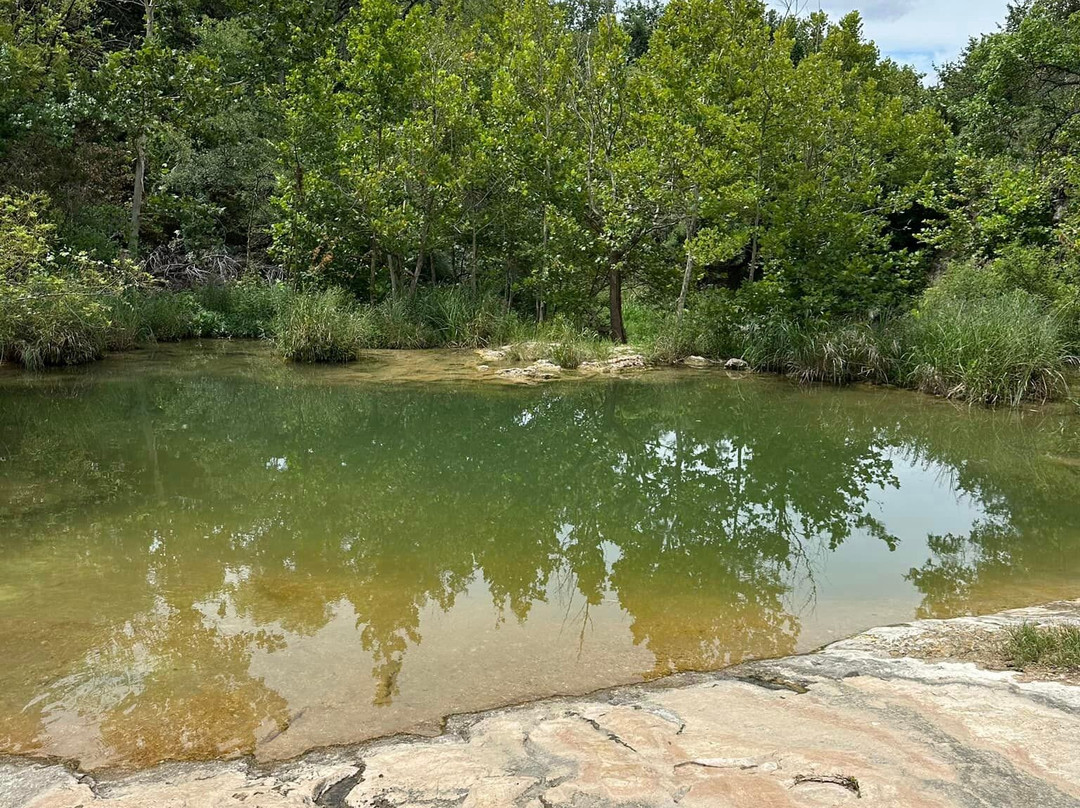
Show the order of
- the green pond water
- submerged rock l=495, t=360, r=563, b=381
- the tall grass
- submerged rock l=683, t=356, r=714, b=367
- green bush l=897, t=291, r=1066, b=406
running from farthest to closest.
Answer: submerged rock l=683, t=356, r=714, b=367 → submerged rock l=495, t=360, r=563, b=381 → the tall grass → green bush l=897, t=291, r=1066, b=406 → the green pond water

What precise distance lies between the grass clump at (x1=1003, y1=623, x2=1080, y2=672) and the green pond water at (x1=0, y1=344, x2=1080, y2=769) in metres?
0.93

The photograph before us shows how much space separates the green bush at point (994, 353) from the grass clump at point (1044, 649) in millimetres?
8268

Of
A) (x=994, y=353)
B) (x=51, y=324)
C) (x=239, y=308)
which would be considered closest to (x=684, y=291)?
(x=994, y=353)

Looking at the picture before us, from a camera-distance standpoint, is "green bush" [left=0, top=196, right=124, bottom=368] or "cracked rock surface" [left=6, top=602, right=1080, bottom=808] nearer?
"cracked rock surface" [left=6, top=602, right=1080, bottom=808]

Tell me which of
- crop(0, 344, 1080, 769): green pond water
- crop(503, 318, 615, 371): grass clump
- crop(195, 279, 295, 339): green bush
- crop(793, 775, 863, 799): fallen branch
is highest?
crop(195, 279, 295, 339): green bush

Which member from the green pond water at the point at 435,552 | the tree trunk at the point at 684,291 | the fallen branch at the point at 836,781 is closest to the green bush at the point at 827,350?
the tree trunk at the point at 684,291

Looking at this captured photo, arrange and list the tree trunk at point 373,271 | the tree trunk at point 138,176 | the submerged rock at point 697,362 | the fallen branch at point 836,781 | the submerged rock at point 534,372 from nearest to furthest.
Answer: the fallen branch at point 836,781
the submerged rock at point 534,372
the submerged rock at point 697,362
the tree trunk at point 138,176
the tree trunk at point 373,271

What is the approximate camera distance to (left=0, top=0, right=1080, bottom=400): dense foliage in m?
12.7

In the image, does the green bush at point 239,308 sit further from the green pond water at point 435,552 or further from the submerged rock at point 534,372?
the green pond water at point 435,552

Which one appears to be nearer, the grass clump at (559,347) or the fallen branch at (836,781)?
the fallen branch at (836,781)

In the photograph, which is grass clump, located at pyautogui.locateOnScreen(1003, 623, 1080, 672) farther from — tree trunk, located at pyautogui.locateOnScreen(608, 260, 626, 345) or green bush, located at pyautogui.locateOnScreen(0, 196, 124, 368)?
tree trunk, located at pyautogui.locateOnScreen(608, 260, 626, 345)

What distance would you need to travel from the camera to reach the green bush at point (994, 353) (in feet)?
33.2

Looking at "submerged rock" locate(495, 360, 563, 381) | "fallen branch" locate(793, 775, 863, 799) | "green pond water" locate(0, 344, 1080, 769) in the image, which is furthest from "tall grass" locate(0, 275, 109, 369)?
"fallen branch" locate(793, 775, 863, 799)

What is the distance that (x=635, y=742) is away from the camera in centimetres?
247
